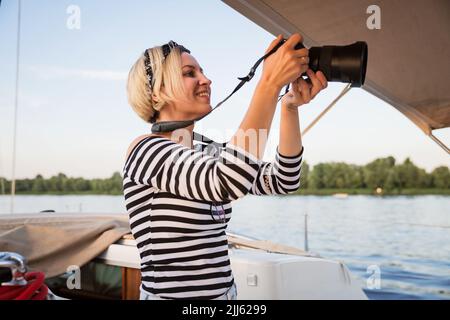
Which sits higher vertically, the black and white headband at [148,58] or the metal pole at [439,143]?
the metal pole at [439,143]

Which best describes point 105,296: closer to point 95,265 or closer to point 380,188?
point 95,265

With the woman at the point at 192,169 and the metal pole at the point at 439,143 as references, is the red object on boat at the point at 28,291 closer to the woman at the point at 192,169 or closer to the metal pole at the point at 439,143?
the woman at the point at 192,169

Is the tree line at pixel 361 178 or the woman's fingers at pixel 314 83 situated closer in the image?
the woman's fingers at pixel 314 83

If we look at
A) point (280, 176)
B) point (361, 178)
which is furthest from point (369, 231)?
point (280, 176)

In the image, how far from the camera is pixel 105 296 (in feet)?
5.16

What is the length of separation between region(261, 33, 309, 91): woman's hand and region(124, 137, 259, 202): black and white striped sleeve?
0.09 m

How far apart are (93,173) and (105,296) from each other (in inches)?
419

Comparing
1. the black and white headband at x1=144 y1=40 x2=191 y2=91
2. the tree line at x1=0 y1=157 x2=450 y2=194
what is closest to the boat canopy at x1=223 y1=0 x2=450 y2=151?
the black and white headband at x1=144 y1=40 x2=191 y2=91

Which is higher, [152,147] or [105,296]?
[152,147]

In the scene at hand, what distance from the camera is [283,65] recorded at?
0.51m

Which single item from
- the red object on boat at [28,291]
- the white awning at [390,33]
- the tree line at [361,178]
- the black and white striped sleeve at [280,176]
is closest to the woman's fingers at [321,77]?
the black and white striped sleeve at [280,176]

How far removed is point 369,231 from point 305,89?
1157 centimetres

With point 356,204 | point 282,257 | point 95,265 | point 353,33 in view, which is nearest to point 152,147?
point 282,257

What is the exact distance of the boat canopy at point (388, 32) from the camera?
1.66 m
